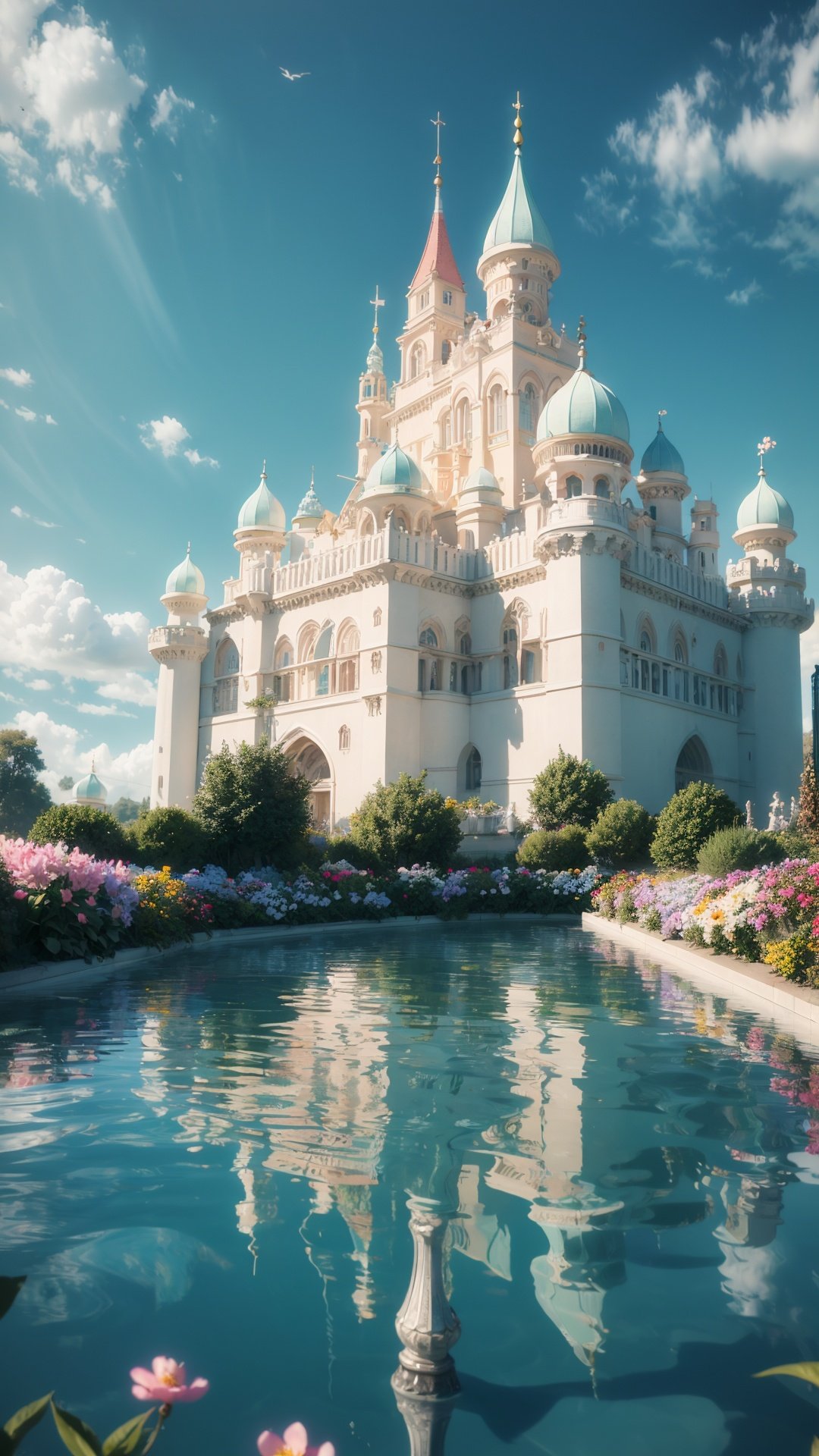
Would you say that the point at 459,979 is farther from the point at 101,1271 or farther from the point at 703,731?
the point at 703,731

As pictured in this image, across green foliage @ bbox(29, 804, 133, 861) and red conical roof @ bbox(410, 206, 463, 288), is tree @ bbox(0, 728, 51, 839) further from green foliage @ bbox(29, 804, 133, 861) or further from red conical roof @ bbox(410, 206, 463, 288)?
green foliage @ bbox(29, 804, 133, 861)

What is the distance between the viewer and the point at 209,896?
17.3 meters

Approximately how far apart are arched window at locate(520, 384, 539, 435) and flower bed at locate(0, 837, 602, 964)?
20.5 meters

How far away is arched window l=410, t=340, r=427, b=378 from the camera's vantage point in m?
44.0

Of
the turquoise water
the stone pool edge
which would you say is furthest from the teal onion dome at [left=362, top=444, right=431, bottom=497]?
the turquoise water

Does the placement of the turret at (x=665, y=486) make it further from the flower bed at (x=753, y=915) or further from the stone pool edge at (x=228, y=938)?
the flower bed at (x=753, y=915)

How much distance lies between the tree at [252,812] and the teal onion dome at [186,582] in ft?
72.6

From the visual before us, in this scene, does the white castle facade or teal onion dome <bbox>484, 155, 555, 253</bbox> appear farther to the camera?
teal onion dome <bbox>484, 155, 555, 253</bbox>

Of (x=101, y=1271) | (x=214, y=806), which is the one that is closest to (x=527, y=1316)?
(x=101, y=1271)

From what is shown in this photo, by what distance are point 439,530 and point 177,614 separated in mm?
12452

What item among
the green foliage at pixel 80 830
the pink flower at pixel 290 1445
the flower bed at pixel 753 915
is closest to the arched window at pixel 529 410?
the green foliage at pixel 80 830

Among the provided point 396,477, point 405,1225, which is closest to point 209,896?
point 405,1225

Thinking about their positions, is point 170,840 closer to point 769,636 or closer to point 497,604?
point 497,604

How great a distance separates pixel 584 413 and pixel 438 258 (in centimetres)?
1639
